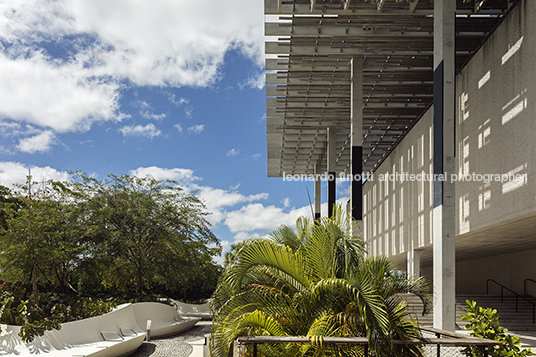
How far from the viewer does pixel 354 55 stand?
58.5 ft

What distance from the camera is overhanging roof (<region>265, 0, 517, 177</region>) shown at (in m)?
14.8

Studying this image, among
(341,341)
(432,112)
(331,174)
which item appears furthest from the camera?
(331,174)

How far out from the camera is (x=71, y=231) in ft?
60.7

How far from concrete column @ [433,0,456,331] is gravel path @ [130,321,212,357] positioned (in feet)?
23.8

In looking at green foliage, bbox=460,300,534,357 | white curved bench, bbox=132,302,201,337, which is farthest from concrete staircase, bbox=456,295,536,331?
white curved bench, bbox=132,302,201,337

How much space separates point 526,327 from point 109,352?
13.3m

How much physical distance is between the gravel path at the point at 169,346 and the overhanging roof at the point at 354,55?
11.1 metres

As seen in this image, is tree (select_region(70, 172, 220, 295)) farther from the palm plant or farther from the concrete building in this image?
the palm plant

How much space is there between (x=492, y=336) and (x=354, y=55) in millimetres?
13805

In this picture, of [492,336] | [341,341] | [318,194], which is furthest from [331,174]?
[341,341]

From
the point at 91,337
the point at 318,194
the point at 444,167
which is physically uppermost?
the point at 318,194

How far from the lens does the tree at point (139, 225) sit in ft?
66.5

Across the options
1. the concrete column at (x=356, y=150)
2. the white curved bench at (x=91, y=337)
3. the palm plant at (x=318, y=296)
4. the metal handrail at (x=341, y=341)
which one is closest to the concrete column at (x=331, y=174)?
the concrete column at (x=356, y=150)

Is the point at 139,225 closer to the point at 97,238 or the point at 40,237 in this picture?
the point at 97,238
